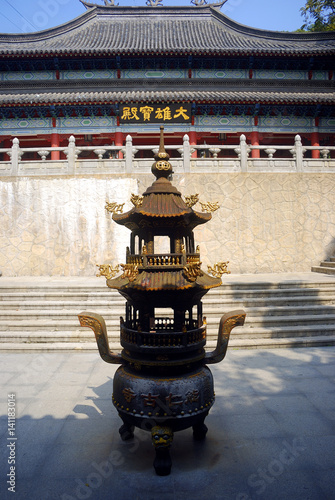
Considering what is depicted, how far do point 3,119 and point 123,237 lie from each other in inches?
409

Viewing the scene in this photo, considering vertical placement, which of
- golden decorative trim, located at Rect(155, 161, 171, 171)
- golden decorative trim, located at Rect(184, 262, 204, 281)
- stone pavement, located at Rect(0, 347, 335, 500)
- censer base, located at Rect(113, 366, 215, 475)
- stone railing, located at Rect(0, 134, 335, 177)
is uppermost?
stone railing, located at Rect(0, 134, 335, 177)

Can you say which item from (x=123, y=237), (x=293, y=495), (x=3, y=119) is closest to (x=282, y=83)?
(x=123, y=237)

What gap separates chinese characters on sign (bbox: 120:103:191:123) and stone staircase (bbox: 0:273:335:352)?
1008 centimetres

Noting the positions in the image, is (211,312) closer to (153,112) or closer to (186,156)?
(186,156)

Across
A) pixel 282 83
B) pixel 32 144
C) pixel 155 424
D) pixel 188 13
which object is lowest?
pixel 155 424

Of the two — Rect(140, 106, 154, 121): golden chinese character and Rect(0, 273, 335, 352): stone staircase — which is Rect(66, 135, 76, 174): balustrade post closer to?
Rect(0, 273, 335, 352): stone staircase

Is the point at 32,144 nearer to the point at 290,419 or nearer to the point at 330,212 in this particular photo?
the point at 330,212

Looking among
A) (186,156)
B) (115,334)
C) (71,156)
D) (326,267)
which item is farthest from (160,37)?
(115,334)

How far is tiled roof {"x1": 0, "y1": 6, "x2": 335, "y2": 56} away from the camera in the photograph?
54.9ft

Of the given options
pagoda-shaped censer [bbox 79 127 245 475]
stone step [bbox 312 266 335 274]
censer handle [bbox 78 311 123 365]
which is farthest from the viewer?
stone step [bbox 312 266 335 274]

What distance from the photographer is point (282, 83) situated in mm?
17891

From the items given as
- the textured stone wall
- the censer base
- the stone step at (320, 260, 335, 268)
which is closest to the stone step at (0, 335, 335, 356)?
the censer base

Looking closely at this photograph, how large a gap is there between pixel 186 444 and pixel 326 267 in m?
9.24

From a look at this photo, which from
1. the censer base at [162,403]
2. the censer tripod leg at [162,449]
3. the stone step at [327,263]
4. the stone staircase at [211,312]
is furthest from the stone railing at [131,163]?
the censer tripod leg at [162,449]
